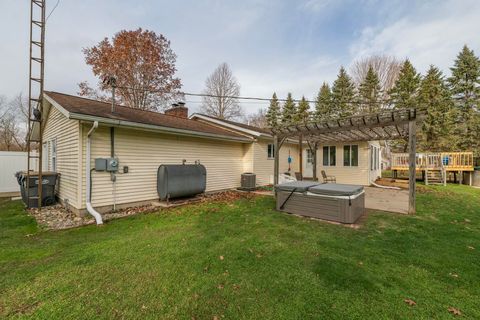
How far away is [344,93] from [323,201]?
2490 cm

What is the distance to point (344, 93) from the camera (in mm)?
25656

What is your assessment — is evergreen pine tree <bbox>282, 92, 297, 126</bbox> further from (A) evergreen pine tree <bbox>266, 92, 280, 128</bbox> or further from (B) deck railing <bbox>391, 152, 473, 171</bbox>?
(B) deck railing <bbox>391, 152, 473, 171</bbox>

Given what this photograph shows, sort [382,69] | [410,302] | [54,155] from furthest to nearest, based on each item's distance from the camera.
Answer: [382,69] < [54,155] < [410,302]

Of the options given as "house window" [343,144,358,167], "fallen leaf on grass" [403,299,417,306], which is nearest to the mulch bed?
"fallen leaf on grass" [403,299,417,306]

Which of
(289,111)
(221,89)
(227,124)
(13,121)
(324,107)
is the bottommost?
(227,124)

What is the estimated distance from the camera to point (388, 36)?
1103cm

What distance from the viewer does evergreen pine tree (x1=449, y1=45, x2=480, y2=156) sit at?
1792cm

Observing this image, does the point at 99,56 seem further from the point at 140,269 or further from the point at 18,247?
the point at 140,269

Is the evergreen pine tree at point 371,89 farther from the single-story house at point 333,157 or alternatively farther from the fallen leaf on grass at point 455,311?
the fallen leaf on grass at point 455,311

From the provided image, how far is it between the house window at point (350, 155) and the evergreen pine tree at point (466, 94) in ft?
46.2

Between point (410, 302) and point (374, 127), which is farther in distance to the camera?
point (374, 127)

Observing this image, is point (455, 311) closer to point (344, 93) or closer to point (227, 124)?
point (227, 124)

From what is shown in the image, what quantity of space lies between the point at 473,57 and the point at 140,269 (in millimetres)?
30231

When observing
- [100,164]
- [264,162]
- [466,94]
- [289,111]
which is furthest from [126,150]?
[466,94]
